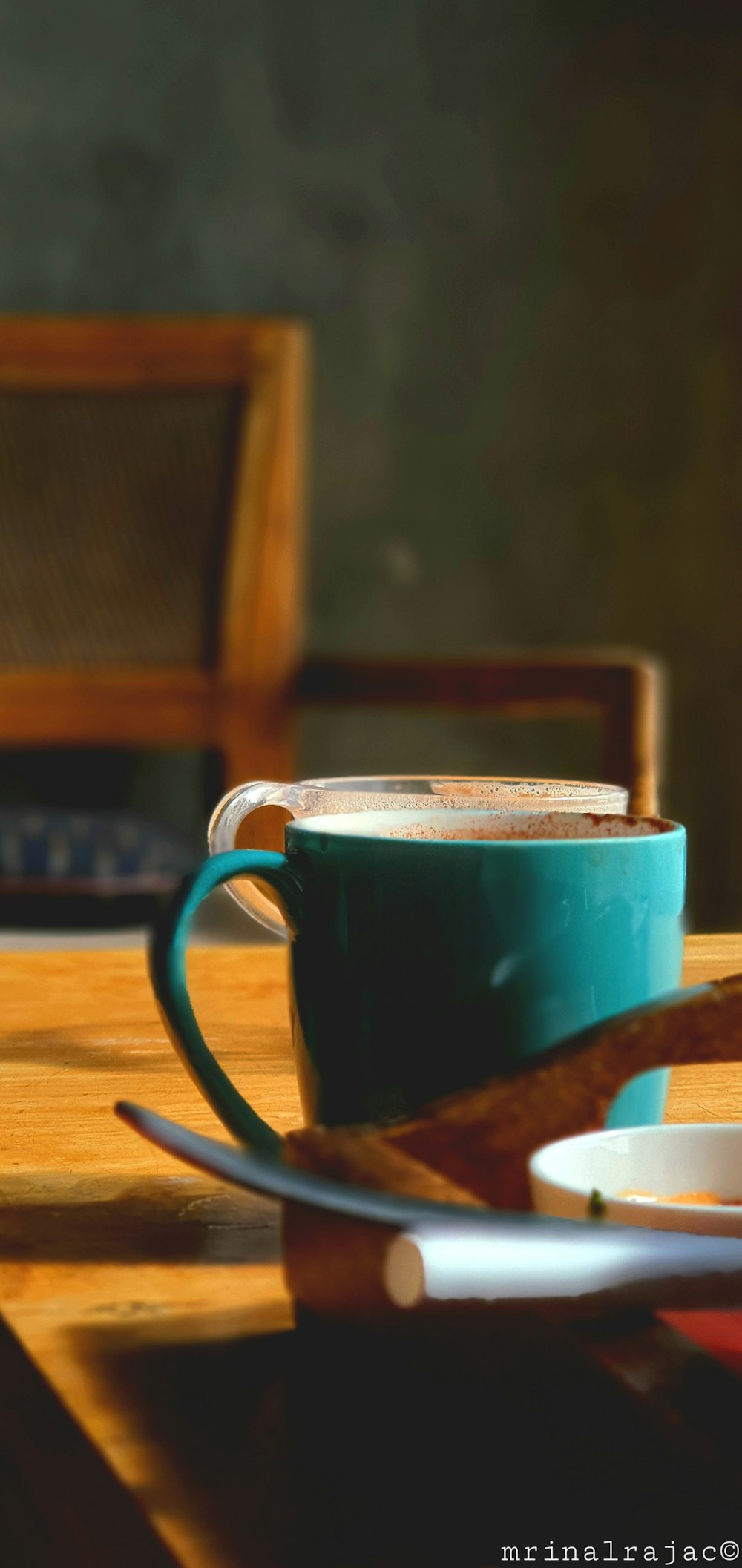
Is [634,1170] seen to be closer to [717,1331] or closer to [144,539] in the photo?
[717,1331]

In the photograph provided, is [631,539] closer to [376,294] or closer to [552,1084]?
[376,294]

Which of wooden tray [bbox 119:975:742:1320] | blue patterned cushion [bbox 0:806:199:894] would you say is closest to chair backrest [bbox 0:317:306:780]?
blue patterned cushion [bbox 0:806:199:894]

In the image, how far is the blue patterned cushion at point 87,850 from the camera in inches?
66.6

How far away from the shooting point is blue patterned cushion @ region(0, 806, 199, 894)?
5.55 feet

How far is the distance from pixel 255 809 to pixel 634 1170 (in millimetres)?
156

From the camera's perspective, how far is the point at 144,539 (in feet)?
6.62

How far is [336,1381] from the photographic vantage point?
0.26m

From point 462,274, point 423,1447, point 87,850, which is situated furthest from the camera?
point 462,274

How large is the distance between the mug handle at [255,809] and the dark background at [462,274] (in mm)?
1963

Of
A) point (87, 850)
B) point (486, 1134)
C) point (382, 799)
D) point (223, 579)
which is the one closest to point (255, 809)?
point (382, 799)

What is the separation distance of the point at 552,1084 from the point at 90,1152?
0.14 meters

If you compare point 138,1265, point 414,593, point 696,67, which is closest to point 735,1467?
point 138,1265

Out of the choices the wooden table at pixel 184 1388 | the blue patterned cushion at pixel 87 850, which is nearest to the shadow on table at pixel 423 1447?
the wooden table at pixel 184 1388

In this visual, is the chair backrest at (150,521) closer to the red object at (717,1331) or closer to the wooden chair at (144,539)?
the wooden chair at (144,539)
